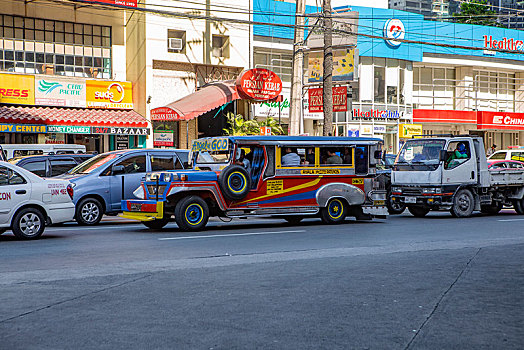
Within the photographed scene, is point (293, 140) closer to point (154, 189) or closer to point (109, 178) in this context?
point (154, 189)

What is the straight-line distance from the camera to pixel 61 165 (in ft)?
59.7

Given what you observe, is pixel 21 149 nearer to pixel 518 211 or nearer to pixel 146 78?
pixel 146 78

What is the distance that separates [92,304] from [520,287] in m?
4.92

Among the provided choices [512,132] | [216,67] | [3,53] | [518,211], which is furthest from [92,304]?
[512,132]

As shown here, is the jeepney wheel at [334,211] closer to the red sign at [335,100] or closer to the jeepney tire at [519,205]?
the jeepney tire at [519,205]

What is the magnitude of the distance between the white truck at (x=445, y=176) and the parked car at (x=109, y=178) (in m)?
6.37

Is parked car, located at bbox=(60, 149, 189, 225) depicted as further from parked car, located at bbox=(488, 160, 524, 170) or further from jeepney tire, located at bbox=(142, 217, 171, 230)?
parked car, located at bbox=(488, 160, 524, 170)

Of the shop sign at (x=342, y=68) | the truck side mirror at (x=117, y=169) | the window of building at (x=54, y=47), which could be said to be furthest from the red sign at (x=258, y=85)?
the truck side mirror at (x=117, y=169)

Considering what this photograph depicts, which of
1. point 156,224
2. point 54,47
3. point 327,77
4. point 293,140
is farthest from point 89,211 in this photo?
point 54,47

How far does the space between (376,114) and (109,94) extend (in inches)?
675

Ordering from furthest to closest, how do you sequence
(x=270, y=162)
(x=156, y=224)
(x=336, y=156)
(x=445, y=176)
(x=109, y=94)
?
(x=109, y=94) < (x=445, y=176) < (x=336, y=156) < (x=270, y=162) < (x=156, y=224)

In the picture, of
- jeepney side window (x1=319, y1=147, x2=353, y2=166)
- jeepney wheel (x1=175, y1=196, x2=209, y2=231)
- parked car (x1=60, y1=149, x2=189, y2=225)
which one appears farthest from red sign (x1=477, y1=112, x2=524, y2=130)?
jeepney wheel (x1=175, y1=196, x2=209, y2=231)

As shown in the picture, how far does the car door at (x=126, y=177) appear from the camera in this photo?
54.6 feet

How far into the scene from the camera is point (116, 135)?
105 ft
